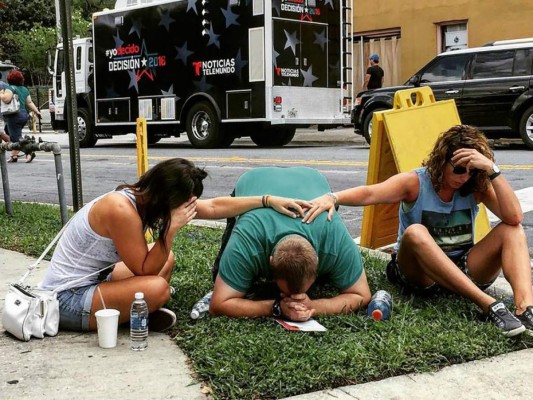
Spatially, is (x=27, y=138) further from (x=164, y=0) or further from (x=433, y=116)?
(x=164, y=0)

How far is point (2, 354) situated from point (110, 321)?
53cm

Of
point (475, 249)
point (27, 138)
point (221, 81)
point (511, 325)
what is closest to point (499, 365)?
point (511, 325)

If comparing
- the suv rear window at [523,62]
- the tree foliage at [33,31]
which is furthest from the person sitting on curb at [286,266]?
the tree foliage at [33,31]

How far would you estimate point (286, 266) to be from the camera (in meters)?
3.84

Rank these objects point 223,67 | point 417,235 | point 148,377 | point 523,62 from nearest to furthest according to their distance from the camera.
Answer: point 148,377 < point 417,235 < point 523,62 < point 223,67

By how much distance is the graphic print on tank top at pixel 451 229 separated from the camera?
454 centimetres

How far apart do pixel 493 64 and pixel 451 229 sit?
33.1 feet

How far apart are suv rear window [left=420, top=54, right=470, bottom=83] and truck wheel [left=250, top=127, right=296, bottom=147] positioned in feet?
14.5

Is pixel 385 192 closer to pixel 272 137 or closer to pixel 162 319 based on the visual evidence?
pixel 162 319

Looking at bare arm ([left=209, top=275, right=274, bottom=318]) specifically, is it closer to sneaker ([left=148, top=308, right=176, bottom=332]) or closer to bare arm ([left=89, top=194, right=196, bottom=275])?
sneaker ([left=148, top=308, right=176, bottom=332])

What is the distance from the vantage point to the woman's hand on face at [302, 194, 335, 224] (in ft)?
13.6

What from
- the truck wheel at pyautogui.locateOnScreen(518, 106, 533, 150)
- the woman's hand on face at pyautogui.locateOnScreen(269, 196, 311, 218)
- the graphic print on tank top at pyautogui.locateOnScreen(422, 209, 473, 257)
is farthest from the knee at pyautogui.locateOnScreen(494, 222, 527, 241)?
the truck wheel at pyautogui.locateOnScreen(518, 106, 533, 150)

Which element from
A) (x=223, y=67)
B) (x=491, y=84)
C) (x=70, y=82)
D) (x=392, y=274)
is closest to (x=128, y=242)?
(x=392, y=274)

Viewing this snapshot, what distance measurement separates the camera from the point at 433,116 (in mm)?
5805
